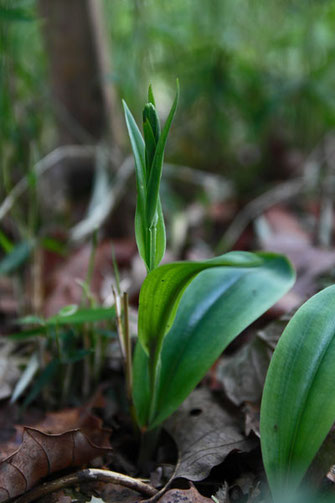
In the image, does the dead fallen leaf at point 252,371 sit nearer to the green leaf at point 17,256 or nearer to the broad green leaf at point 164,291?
the broad green leaf at point 164,291

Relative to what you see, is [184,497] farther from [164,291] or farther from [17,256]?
[17,256]

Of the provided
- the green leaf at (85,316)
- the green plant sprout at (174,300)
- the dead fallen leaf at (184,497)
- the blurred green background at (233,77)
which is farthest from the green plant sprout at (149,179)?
the blurred green background at (233,77)

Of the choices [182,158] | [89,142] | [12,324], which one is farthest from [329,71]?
[12,324]

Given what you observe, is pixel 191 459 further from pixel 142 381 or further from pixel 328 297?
pixel 328 297

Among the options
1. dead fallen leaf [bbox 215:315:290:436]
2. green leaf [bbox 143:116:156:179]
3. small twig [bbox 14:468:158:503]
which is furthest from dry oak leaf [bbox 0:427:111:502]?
green leaf [bbox 143:116:156:179]

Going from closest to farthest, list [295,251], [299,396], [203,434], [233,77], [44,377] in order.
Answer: [299,396], [203,434], [44,377], [295,251], [233,77]

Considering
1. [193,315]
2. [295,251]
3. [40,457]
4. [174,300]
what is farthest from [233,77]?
[40,457]

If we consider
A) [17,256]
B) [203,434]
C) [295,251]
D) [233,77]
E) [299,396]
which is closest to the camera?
[299,396]
